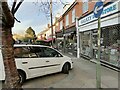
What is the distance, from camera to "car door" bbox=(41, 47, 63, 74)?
852cm

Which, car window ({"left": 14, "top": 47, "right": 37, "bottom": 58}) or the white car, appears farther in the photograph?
car window ({"left": 14, "top": 47, "right": 37, "bottom": 58})

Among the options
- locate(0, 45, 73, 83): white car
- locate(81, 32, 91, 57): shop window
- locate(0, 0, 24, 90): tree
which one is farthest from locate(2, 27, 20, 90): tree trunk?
locate(81, 32, 91, 57): shop window

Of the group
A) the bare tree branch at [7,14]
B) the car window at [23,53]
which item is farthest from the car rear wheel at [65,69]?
the bare tree branch at [7,14]

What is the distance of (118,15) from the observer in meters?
9.16

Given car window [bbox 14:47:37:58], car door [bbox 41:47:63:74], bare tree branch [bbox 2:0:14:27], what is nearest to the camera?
bare tree branch [bbox 2:0:14:27]

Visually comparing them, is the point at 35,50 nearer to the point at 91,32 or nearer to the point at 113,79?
the point at 113,79

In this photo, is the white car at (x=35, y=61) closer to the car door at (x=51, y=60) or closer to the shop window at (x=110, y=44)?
the car door at (x=51, y=60)

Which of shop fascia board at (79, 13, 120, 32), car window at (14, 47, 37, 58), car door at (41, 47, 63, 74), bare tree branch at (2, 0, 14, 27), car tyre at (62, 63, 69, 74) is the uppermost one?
shop fascia board at (79, 13, 120, 32)

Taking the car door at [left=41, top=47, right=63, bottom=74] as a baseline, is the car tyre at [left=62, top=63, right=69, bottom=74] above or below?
below

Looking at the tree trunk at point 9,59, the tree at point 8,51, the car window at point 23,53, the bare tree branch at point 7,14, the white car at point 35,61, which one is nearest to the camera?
the bare tree branch at point 7,14

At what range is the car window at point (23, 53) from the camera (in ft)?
25.4

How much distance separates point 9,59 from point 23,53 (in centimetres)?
242

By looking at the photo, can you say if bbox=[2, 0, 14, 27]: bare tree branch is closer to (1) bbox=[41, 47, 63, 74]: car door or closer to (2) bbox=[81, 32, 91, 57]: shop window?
(1) bbox=[41, 47, 63, 74]: car door

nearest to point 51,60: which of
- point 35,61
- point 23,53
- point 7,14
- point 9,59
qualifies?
point 35,61
